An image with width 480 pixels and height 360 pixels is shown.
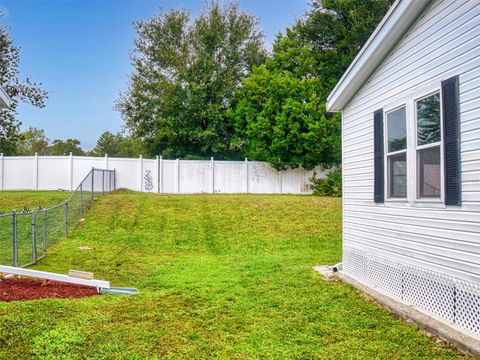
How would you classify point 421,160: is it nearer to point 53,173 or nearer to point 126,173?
point 126,173

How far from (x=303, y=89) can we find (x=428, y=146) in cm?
1666

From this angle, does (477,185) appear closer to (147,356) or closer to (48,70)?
(147,356)

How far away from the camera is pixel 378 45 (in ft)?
18.9

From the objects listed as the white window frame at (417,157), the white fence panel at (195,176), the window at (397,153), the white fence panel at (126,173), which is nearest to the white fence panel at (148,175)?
the white fence panel at (126,173)

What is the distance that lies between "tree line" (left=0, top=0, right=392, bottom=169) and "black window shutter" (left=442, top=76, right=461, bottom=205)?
52.5ft

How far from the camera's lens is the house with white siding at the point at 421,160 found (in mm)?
4055

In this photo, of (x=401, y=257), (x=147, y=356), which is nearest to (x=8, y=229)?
(x=147, y=356)

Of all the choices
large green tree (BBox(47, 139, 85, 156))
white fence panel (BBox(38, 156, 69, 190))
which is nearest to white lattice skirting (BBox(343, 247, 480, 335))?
white fence panel (BBox(38, 156, 69, 190))

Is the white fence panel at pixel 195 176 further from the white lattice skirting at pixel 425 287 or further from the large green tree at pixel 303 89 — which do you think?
the white lattice skirting at pixel 425 287

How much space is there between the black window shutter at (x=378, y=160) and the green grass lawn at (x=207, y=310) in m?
1.49

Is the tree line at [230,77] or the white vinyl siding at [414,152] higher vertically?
the tree line at [230,77]

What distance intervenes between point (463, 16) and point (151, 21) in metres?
24.3

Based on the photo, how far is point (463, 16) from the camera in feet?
13.8

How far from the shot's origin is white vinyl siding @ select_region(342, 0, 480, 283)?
157 inches
